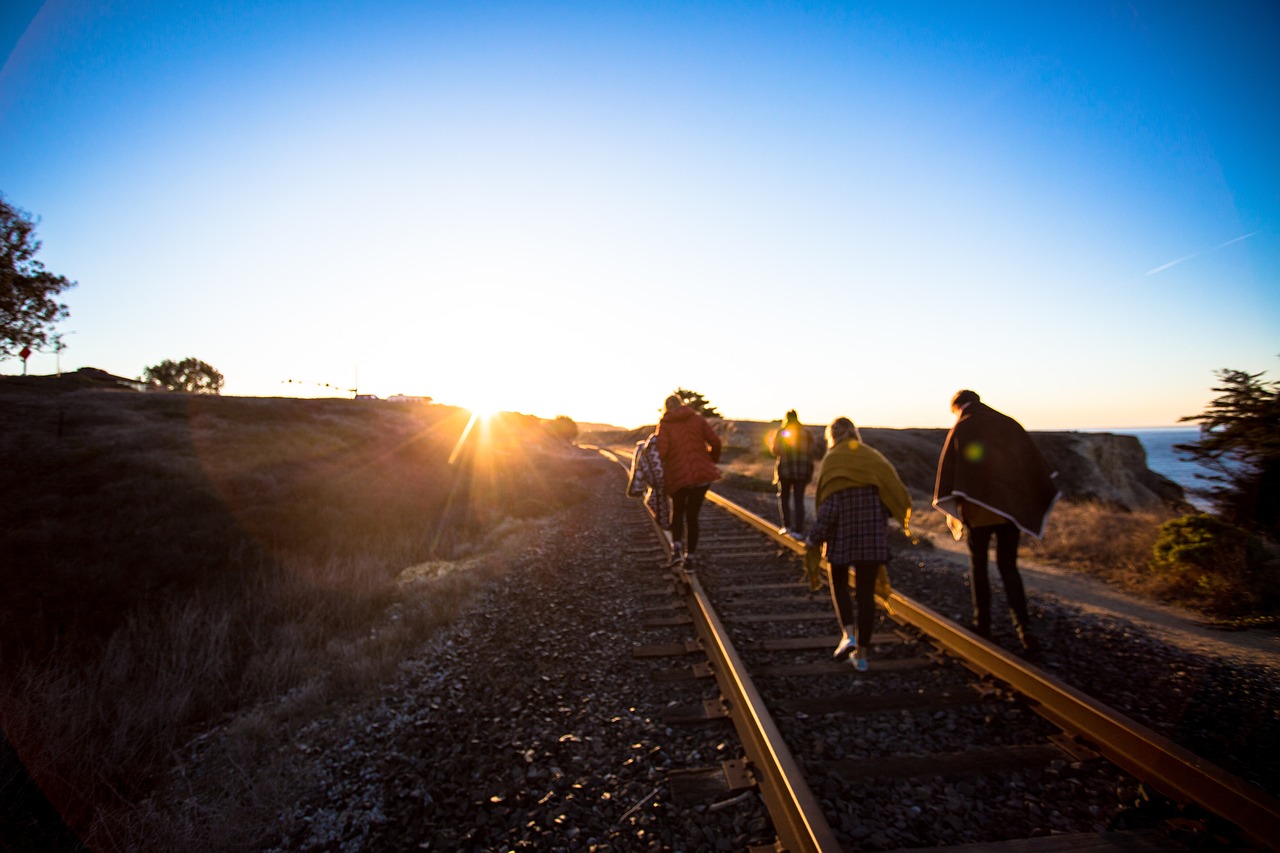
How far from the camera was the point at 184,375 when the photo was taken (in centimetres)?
4434

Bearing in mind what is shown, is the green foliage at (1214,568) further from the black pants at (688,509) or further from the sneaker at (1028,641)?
the black pants at (688,509)

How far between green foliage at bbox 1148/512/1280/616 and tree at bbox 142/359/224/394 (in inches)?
2103

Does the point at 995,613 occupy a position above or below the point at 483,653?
above

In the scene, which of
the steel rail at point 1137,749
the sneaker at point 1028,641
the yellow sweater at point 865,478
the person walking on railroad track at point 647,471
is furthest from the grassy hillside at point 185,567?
the sneaker at point 1028,641

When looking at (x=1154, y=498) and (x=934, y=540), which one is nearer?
(x=934, y=540)

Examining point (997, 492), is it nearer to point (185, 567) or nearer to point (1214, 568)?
point (1214, 568)

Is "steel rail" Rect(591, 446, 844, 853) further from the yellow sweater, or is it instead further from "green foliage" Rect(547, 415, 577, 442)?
"green foliage" Rect(547, 415, 577, 442)

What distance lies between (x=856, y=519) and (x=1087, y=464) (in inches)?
1170

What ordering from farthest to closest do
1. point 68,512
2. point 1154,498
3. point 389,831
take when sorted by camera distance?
point 1154,498 → point 68,512 → point 389,831

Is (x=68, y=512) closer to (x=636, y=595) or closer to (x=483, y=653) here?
(x=483, y=653)

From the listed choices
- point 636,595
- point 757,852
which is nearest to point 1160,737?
point 757,852

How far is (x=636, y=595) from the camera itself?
21.5ft

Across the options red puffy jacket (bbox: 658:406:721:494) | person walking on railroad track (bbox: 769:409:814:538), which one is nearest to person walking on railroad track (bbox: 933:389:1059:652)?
red puffy jacket (bbox: 658:406:721:494)

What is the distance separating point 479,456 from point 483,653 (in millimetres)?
12957
